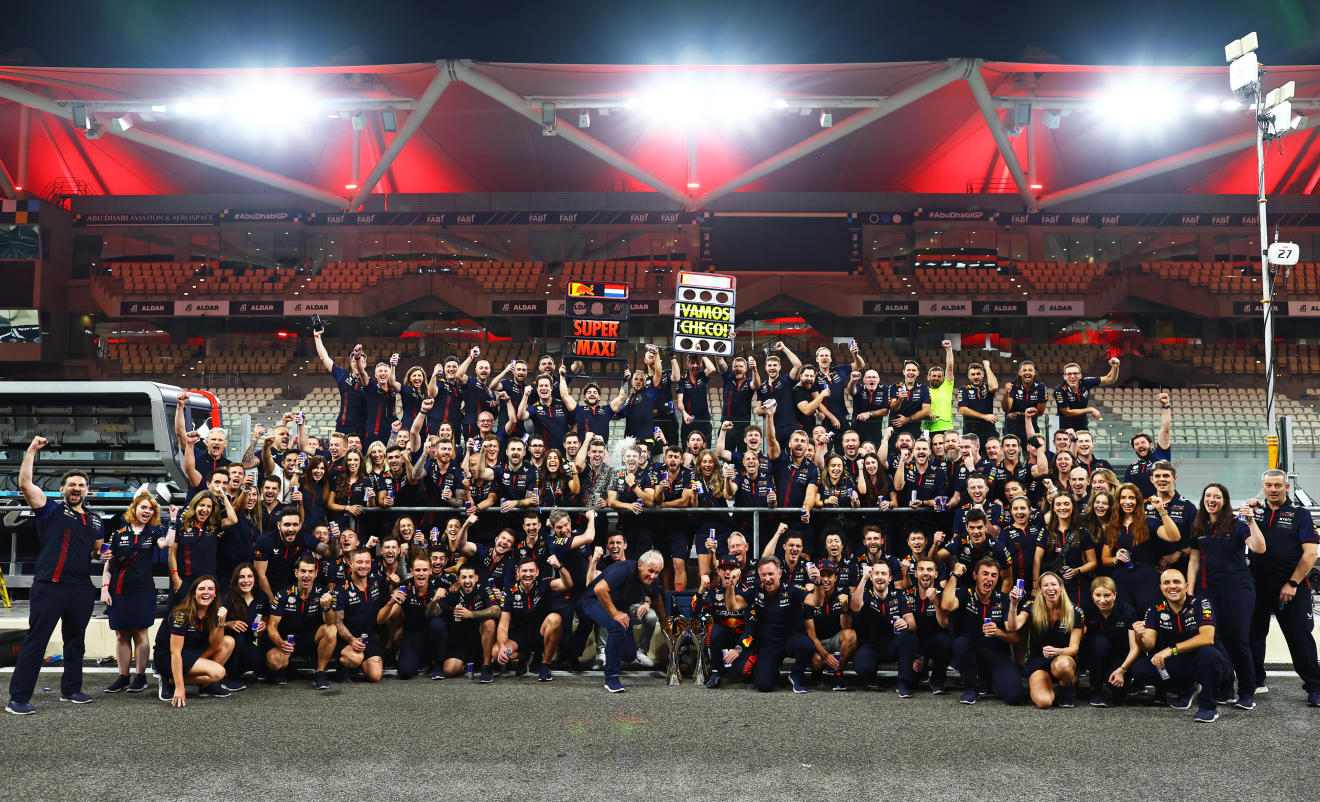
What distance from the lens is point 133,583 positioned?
811 centimetres

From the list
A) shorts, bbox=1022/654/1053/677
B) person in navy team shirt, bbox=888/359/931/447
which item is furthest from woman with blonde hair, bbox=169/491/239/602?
person in navy team shirt, bbox=888/359/931/447

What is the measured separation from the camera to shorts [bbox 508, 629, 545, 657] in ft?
29.6

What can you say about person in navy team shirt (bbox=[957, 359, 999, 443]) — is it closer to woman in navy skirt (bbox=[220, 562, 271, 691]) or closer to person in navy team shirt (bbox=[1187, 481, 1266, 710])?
person in navy team shirt (bbox=[1187, 481, 1266, 710])

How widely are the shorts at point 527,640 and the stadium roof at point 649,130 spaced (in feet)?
53.1

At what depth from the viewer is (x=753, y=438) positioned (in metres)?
10.1

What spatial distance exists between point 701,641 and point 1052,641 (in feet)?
10.1

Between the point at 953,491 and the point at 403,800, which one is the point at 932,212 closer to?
the point at 953,491

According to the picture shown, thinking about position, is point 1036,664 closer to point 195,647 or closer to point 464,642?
point 464,642

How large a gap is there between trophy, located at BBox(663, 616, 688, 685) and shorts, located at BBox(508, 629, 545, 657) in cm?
126

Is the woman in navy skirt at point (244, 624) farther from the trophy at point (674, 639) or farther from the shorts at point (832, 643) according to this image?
the shorts at point (832, 643)

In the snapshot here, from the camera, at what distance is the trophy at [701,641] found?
874 centimetres

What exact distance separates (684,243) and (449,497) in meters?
21.9

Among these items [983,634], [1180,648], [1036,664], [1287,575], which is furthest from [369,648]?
[1287,575]

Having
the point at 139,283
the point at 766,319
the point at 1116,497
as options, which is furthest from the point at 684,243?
the point at 1116,497
